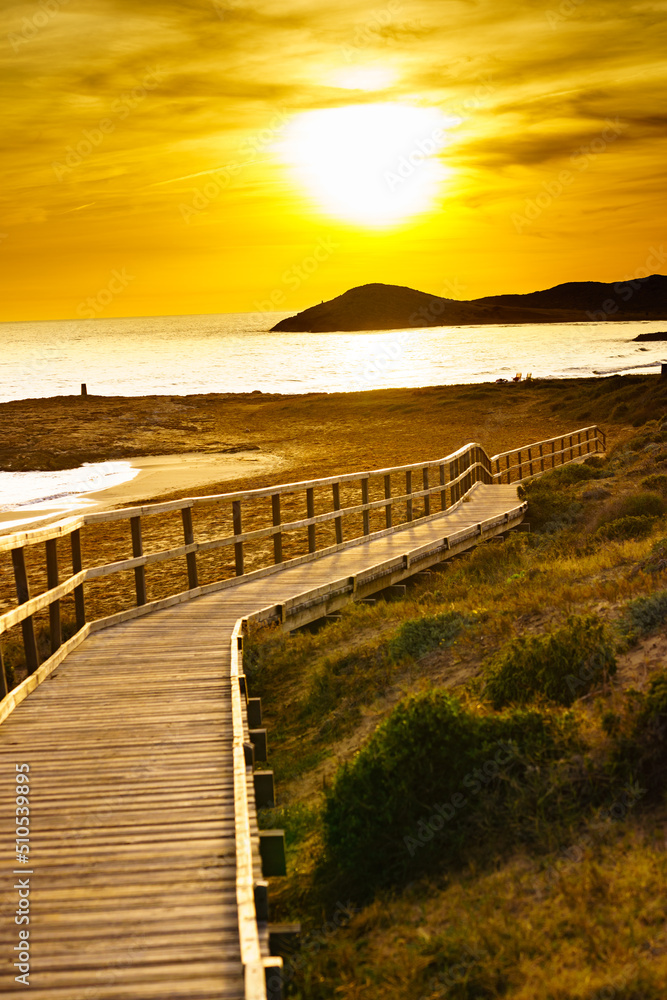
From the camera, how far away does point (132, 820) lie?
531 centimetres

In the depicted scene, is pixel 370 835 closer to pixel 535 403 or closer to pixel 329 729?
pixel 329 729

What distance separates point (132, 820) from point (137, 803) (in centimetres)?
20

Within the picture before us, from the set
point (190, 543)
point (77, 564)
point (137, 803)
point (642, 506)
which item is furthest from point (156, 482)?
point (137, 803)

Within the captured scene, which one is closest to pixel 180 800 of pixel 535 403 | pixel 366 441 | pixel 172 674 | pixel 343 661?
pixel 172 674

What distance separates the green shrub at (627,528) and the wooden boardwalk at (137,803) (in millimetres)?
5685

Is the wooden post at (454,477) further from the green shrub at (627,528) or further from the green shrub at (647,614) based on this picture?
the green shrub at (647,614)

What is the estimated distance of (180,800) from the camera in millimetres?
5535

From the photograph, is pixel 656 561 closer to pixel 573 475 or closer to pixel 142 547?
pixel 142 547

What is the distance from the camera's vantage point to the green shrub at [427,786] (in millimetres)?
5543

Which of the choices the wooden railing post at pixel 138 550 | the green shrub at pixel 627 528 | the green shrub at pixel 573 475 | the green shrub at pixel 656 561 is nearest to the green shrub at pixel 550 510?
the green shrub at pixel 627 528

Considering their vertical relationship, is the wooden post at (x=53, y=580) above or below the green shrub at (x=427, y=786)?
above

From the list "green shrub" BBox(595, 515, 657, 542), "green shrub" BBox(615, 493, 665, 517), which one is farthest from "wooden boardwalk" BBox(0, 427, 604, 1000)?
"green shrub" BBox(615, 493, 665, 517)

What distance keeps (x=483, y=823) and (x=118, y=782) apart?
7.85 feet

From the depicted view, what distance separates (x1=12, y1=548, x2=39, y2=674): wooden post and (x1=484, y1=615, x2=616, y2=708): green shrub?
12.6 feet
